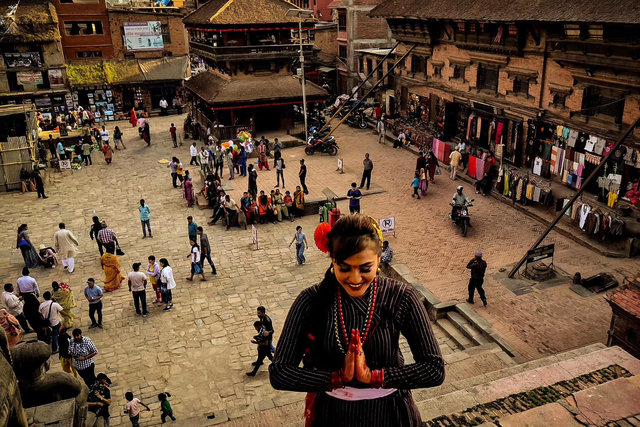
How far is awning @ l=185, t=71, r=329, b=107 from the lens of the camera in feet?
99.1

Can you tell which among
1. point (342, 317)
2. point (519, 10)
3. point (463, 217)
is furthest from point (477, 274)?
point (519, 10)

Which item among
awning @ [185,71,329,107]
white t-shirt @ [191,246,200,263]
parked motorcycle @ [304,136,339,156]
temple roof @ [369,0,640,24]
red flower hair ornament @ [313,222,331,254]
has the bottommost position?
white t-shirt @ [191,246,200,263]

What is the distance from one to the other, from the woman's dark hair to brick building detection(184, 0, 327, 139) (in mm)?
27409

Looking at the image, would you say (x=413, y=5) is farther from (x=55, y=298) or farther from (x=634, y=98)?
(x=55, y=298)

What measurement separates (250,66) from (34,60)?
621 inches

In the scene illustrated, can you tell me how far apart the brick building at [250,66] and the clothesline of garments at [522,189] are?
14.6 m

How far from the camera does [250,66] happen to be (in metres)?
31.7

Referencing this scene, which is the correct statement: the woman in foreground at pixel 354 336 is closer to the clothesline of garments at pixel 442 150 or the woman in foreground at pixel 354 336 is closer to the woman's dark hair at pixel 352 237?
the woman's dark hair at pixel 352 237

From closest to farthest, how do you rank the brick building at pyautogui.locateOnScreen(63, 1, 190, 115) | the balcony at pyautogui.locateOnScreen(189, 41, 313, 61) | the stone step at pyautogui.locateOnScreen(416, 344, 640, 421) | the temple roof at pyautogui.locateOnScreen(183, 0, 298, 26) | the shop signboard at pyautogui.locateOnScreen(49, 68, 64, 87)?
1. the stone step at pyautogui.locateOnScreen(416, 344, 640, 421)
2. the temple roof at pyautogui.locateOnScreen(183, 0, 298, 26)
3. the balcony at pyautogui.locateOnScreen(189, 41, 313, 61)
4. the shop signboard at pyautogui.locateOnScreen(49, 68, 64, 87)
5. the brick building at pyautogui.locateOnScreen(63, 1, 190, 115)

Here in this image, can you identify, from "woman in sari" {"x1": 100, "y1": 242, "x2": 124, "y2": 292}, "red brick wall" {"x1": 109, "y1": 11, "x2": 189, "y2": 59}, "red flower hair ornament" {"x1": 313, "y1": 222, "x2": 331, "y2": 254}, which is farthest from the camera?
"red brick wall" {"x1": 109, "y1": 11, "x2": 189, "y2": 59}

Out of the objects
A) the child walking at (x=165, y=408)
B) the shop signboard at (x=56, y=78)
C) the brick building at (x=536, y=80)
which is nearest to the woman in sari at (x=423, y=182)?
the brick building at (x=536, y=80)

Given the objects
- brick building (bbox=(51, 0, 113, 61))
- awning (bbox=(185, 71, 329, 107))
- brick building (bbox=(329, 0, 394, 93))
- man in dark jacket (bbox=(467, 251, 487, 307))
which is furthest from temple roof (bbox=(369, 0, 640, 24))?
brick building (bbox=(51, 0, 113, 61))

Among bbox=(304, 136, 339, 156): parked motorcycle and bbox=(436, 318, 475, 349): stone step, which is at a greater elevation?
bbox=(304, 136, 339, 156): parked motorcycle

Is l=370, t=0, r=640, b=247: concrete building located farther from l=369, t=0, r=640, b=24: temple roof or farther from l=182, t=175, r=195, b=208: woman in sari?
l=182, t=175, r=195, b=208: woman in sari
